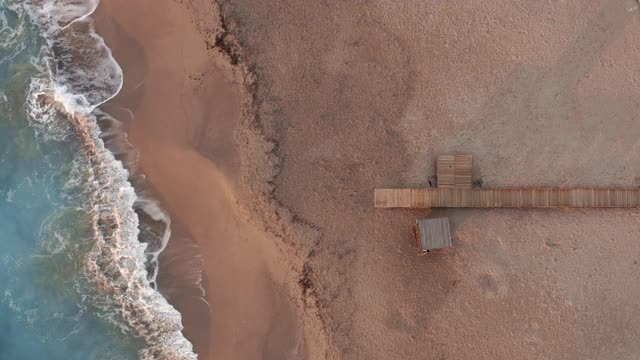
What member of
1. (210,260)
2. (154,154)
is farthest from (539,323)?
(154,154)

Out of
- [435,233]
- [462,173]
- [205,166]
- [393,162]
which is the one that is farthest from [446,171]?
[205,166]

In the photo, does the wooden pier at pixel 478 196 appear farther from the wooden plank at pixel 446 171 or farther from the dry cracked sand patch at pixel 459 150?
the dry cracked sand patch at pixel 459 150

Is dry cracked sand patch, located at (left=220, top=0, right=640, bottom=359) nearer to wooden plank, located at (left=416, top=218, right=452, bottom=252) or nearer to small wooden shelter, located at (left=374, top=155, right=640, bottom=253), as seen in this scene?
small wooden shelter, located at (left=374, top=155, right=640, bottom=253)

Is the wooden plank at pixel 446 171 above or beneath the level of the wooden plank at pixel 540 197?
above

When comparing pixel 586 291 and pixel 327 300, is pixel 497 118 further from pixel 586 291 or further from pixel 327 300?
pixel 327 300

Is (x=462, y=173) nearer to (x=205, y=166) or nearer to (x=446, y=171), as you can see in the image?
(x=446, y=171)

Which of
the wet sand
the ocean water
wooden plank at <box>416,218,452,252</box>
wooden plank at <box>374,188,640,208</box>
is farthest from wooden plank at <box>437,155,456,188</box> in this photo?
the ocean water

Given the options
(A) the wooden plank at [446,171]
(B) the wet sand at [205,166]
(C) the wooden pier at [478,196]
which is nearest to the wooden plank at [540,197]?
(C) the wooden pier at [478,196]
